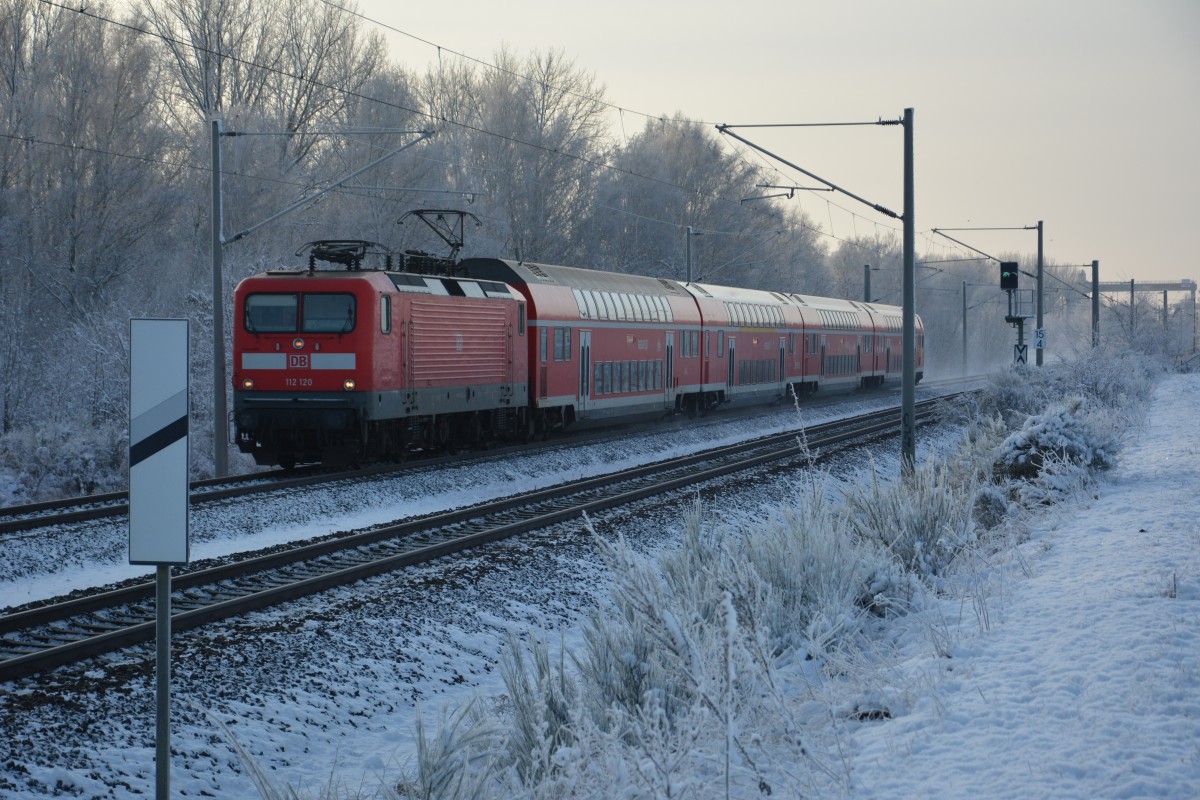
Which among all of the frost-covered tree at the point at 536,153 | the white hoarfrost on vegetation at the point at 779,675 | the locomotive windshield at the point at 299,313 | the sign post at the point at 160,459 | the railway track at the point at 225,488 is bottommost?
the railway track at the point at 225,488

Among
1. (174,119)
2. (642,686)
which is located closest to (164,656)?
(642,686)

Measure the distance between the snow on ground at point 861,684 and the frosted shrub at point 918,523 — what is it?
0.69 metres

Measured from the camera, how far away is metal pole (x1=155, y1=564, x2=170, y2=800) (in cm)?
499

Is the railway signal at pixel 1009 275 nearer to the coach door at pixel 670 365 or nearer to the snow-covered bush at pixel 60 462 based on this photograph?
the coach door at pixel 670 365

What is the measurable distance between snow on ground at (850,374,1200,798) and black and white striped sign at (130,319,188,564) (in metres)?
3.00

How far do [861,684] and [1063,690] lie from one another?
990mm

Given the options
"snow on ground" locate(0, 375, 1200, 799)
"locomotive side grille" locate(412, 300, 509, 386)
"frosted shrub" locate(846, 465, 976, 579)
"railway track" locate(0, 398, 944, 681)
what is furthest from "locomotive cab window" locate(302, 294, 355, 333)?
"frosted shrub" locate(846, 465, 976, 579)

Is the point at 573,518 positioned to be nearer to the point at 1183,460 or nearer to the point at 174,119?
the point at 1183,460

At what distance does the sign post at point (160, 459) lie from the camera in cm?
499

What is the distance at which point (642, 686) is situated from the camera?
21.0 ft

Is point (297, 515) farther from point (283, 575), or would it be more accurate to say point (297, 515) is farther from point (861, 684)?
point (861, 684)

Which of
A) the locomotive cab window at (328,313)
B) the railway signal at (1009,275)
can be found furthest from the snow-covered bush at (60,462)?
the railway signal at (1009,275)

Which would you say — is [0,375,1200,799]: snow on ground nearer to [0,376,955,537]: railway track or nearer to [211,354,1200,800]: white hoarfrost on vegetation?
[211,354,1200,800]: white hoarfrost on vegetation

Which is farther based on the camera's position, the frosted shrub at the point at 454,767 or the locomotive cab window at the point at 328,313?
the locomotive cab window at the point at 328,313
